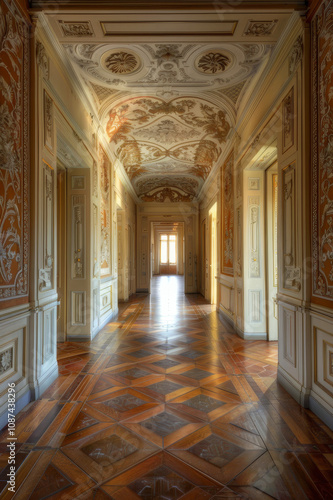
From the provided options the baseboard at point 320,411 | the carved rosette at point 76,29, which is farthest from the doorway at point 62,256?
the baseboard at point 320,411

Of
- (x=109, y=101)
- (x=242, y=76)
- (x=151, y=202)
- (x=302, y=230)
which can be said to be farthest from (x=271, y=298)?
(x=151, y=202)

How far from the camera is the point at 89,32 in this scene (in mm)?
3369

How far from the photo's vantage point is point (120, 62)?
4227 millimetres

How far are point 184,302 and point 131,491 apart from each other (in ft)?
26.7

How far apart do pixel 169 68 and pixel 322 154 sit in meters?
2.79

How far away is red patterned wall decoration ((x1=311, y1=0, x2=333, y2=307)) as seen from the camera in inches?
101

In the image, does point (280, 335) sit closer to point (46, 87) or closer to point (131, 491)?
point (131, 491)

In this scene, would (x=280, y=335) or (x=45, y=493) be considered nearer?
(x=45, y=493)

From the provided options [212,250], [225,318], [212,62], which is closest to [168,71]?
[212,62]

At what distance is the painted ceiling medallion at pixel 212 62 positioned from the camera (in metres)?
4.10

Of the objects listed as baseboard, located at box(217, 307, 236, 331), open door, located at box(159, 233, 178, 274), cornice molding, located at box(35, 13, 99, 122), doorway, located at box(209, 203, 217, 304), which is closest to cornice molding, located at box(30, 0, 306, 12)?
cornice molding, located at box(35, 13, 99, 122)

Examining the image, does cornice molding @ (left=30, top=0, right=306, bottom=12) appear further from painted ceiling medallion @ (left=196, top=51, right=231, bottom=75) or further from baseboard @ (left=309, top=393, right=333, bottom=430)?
baseboard @ (left=309, top=393, right=333, bottom=430)

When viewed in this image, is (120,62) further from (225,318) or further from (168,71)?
(225,318)

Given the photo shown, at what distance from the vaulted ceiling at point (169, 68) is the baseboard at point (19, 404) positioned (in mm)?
3631
